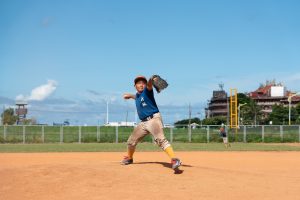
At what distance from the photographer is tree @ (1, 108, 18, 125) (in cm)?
9888

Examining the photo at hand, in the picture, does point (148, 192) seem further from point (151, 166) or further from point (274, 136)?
point (274, 136)

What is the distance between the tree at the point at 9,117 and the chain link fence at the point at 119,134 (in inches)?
2316

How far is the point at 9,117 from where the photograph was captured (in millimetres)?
100000

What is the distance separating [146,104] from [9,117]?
9523cm

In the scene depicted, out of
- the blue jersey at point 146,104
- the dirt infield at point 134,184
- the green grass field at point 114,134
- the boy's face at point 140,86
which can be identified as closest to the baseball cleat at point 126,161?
the dirt infield at point 134,184

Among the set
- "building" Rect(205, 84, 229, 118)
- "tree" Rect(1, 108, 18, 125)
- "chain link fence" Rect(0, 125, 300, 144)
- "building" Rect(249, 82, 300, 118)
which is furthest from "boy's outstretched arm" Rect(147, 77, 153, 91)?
"building" Rect(205, 84, 229, 118)

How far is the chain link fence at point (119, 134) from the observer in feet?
134

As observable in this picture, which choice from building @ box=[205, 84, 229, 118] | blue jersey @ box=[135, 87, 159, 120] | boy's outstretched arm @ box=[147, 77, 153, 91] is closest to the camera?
boy's outstretched arm @ box=[147, 77, 153, 91]

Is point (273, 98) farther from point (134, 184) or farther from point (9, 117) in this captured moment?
point (134, 184)

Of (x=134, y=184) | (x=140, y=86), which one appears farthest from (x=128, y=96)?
(x=134, y=184)

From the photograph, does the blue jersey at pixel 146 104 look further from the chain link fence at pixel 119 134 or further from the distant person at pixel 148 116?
the chain link fence at pixel 119 134

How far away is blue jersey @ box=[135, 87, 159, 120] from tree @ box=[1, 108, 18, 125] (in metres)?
92.7

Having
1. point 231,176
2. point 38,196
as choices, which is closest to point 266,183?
point 231,176

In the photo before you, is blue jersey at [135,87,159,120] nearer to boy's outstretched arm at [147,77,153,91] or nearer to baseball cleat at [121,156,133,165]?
boy's outstretched arm at [147,77,153,91]
